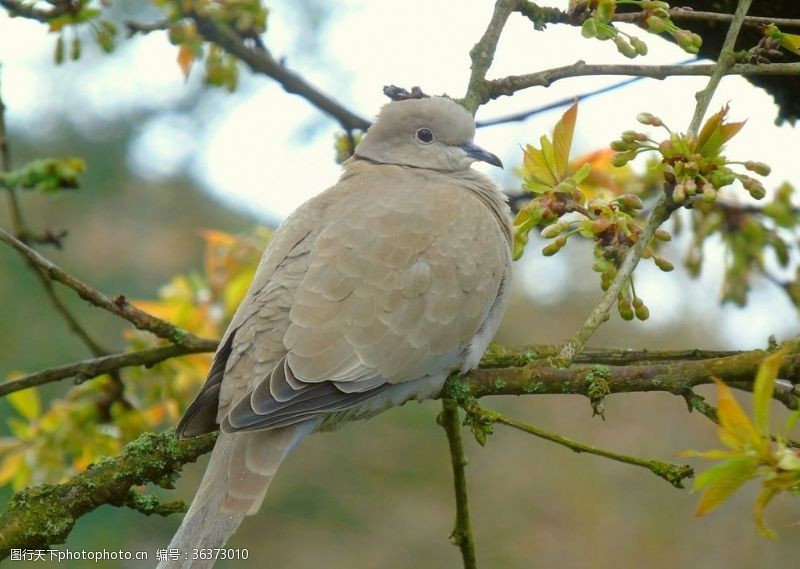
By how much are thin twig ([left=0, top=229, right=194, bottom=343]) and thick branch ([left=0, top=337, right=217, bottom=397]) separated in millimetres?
48

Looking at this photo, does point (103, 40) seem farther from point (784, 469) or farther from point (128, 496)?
point (784, 469)

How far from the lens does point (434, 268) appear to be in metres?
2.71

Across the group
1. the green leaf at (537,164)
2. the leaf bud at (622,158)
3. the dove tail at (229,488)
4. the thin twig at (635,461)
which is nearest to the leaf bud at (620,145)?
the leaf bud at (622,158)

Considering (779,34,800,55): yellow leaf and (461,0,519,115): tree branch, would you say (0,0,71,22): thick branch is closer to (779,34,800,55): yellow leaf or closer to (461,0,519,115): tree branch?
(461,0,519,115): tree branch

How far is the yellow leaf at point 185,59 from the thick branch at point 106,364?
1.00m

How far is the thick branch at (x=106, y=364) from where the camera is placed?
2650 millimetres

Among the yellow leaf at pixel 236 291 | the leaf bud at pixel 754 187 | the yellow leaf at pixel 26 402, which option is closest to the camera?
the leaf bud at pixel 754 187

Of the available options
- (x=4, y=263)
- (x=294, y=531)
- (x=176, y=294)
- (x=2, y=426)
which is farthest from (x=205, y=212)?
(x=176, y=294)

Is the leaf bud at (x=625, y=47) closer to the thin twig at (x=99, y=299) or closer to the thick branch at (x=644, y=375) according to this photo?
the thick branch at (x=644, y=375)

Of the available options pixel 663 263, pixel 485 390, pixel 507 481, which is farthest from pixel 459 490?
pixel 507 481

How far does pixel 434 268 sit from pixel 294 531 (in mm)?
7152

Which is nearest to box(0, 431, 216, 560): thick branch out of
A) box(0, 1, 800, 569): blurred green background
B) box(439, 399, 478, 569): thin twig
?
box(439, 399, 478, 569): thin twig

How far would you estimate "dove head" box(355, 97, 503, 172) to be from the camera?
3.27m

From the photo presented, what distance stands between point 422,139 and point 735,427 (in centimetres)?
208
